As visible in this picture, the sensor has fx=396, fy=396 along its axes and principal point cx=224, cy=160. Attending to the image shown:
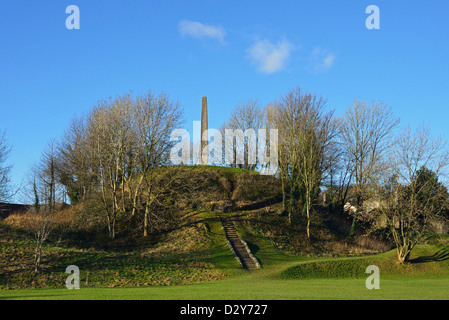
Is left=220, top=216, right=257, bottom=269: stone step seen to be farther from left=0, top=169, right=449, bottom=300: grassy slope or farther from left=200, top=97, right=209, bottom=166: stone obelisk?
→ left=200, top=97, right=209, bottom=166: stone obelisk

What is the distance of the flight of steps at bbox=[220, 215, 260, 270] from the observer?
3244cm

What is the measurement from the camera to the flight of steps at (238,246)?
1277 inches

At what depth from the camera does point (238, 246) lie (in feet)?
119

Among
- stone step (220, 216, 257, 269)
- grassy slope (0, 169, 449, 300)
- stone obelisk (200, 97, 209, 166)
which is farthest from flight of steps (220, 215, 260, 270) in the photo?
stone obelisk (200, 97, 209, 166)

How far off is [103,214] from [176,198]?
8.60 metres

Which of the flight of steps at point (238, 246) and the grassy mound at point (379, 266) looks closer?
the grassy mound at point (379, 266)

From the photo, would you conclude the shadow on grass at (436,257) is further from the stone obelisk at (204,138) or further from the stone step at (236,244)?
the stone obelisk at (204,138)

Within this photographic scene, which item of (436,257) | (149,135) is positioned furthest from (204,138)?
(436,257)

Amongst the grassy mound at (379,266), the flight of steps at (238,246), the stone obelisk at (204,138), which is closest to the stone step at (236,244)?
the flight of steps at (238,246)

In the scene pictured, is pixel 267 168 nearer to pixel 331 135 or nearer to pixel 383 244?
pixel 331 135

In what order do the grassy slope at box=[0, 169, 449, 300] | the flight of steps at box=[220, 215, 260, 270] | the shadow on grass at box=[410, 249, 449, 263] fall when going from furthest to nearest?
1. the shadow on grass at box=[410, 249, 449, 263]
2. the flight of steps at box=[220, 215, 260, 270]
3. the grassy slope at box=[0, 169, 449, 300]

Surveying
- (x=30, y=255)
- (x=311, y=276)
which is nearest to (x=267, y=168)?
(x=311, y=276)
